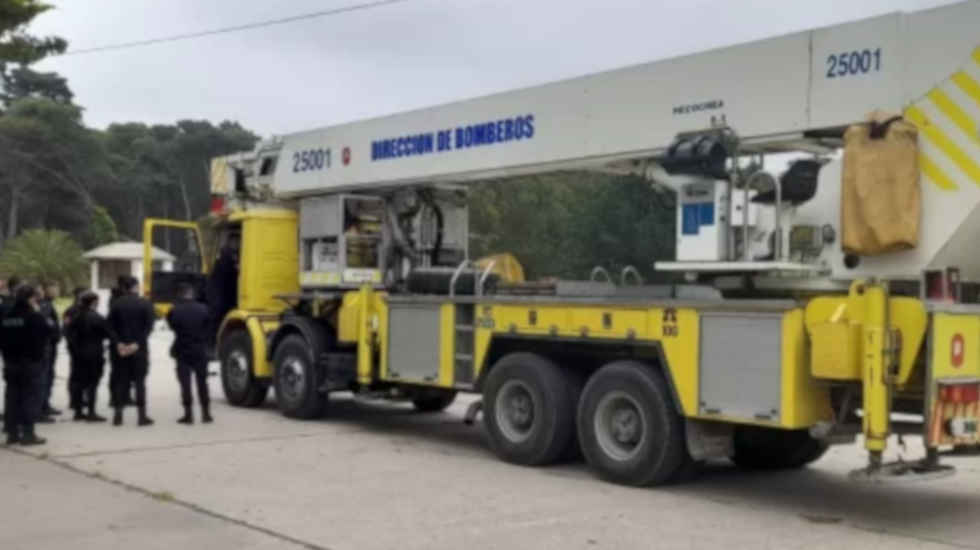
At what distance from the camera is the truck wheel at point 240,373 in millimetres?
14703

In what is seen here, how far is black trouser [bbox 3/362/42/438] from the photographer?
1124 cm

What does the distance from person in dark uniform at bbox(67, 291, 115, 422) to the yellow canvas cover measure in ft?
29.4

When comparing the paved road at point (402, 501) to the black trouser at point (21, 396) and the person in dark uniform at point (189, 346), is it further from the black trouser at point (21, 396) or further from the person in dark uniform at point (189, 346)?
the person in dark uniform at point (189, 346)

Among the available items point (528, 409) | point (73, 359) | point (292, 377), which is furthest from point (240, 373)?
point (528, 409)

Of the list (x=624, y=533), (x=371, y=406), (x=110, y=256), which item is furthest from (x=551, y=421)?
(x=110, y=256)

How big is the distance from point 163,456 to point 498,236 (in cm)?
3135

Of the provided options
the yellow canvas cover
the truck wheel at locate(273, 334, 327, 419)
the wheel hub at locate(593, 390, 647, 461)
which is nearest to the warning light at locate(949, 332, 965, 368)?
the yellow canvas cover

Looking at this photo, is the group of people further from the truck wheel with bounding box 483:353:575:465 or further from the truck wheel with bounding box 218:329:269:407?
the truck wheel with bounding box 483:353:575:465

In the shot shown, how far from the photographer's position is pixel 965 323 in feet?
26.6

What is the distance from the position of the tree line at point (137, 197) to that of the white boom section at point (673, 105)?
13.3 metres

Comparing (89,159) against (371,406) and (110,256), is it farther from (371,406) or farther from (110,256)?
(371,406)

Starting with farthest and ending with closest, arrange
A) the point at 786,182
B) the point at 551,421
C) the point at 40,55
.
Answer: the point at 40,55, the point at 551,421, the point at 786,182

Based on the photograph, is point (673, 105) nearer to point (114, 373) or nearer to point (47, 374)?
point (114, 373)

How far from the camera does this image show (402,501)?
884 centimetres
